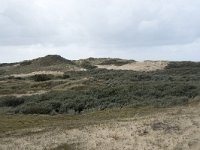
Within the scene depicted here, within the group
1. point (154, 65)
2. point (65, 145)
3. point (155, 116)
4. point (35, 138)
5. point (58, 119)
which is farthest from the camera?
point (154, 65)

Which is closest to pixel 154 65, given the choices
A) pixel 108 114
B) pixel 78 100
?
pixel 78 100

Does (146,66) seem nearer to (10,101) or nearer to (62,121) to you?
(10,101)

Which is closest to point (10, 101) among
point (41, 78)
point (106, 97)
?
point (106, 97)

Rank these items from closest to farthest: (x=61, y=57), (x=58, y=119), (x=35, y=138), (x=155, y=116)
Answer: (x=35, y=138), (x=155, y=116), (x=58, y=119), (x=61, y=57)

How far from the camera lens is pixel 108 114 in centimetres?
4047

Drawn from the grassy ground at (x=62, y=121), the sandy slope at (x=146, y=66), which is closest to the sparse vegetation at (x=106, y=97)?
the grassy ground at (x=62, y=121)

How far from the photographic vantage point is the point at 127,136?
2781 centimetres

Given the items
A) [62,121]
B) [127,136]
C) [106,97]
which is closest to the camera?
[127,136]

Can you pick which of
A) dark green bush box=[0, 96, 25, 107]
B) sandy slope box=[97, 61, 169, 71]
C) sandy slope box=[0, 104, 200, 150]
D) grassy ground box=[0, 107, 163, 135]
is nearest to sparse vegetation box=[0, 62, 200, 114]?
dark green bush box=[0, 96, 25, 107]

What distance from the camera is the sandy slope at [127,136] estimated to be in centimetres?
2600

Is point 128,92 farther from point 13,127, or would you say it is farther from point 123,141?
point 123,141

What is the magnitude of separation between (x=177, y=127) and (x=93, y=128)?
206 inches

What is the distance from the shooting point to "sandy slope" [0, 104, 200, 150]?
2600 cm

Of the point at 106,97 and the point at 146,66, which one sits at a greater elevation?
the point at 146,66
